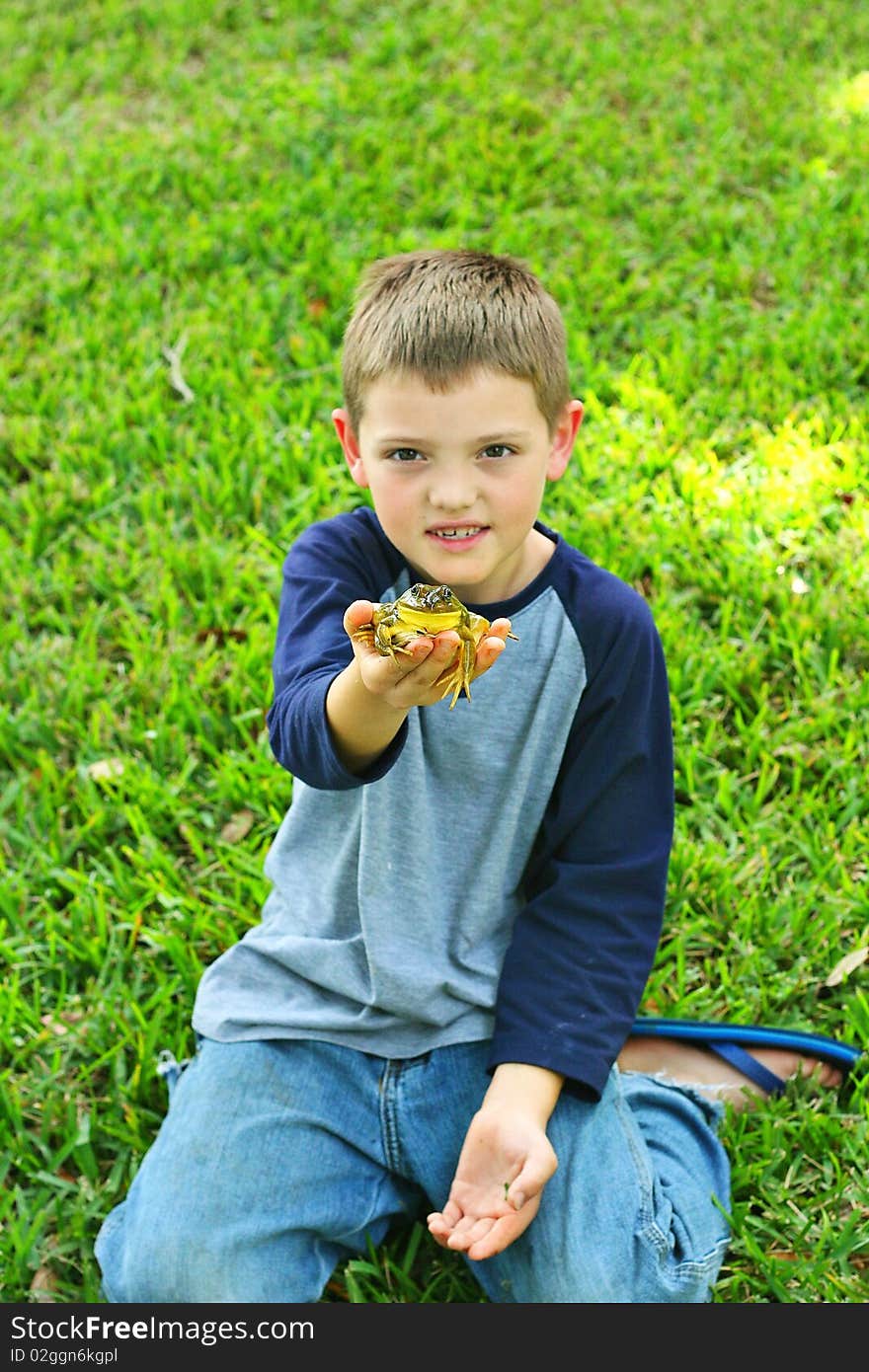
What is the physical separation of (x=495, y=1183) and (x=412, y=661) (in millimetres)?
846

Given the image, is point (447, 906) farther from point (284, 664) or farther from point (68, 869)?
point (68, 869)

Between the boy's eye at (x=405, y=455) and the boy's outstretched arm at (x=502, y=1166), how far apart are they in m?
0.88

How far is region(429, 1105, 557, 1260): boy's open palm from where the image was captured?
1.85 metres

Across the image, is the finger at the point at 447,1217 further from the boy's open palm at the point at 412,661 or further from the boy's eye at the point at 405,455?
the boy's eye at the point at 405,455

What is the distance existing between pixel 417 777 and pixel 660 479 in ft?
5.51

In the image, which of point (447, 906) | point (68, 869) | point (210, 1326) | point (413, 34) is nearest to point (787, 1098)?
point (447, 906)

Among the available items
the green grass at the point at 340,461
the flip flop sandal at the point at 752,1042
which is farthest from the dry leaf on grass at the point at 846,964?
the flip flop sandal at the point at 752,1042

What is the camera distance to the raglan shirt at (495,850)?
204 cm

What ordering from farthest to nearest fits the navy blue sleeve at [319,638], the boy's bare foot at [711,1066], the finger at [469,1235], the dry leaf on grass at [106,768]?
the dry leaf on grass at [106,768] → the boy's bare foot at [711,1066] → the finger at [469,1235] → the navy blue sleeve at [319,638]

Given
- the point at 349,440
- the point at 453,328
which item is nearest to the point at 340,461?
the point at 349,440

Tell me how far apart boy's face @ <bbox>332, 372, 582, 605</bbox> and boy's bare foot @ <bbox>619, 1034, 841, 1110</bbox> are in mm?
898

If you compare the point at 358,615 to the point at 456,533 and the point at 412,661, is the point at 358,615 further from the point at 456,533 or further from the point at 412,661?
the point at 456,533

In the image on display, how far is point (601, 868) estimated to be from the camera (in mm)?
2090

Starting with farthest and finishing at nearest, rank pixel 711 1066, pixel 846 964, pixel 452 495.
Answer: pixel 846 964 < pixel 711 1066 < pixel 452 495
